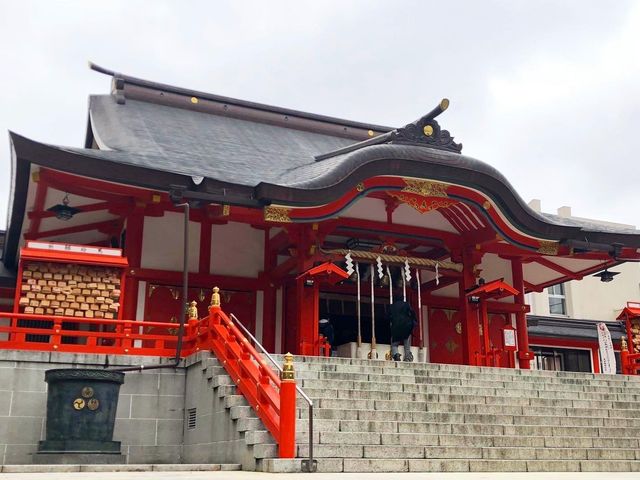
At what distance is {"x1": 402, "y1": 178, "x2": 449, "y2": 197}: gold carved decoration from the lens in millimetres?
15703

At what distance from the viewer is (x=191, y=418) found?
11203 mm

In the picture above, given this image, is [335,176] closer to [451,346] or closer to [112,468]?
[451,346]

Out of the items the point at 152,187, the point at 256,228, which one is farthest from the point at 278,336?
the point at 152,187

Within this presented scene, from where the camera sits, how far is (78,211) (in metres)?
14.9

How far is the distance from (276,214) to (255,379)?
17.4 feet

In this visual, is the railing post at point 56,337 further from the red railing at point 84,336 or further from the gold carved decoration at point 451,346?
the gold carved decoration at point 451,346

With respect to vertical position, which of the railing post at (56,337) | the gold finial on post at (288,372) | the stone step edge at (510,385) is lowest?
the gold finial on post at (288,372)

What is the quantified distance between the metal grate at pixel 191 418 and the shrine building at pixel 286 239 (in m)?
1.28

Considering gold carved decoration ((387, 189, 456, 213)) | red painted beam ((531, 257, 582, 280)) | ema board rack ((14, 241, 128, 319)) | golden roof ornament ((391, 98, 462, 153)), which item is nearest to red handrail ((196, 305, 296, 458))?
ema board rack ((14, 241, 128, 319))

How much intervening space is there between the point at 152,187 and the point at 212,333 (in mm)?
3465

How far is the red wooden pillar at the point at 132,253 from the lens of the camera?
49.1 feet

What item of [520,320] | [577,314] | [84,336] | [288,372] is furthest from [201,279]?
[577,314]
